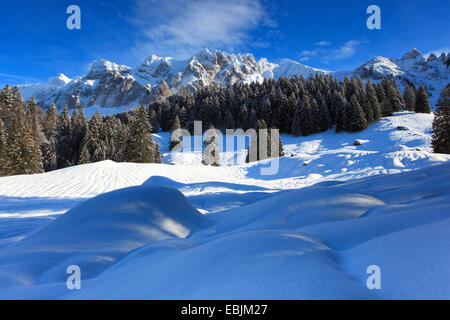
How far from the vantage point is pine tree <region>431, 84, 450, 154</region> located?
2205 centimetres

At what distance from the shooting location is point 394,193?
15.9ft

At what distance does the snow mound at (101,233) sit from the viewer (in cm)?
287

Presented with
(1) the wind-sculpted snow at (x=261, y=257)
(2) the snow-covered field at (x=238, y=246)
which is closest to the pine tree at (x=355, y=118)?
(2) the snow-covered field at (x=238, y=246)

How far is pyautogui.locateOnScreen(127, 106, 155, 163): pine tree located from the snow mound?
23.0m

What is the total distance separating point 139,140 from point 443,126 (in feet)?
107

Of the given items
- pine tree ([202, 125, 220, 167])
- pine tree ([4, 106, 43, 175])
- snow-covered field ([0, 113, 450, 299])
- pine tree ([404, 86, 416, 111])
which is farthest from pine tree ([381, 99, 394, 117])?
pine tree ([4, 106, 43, 175])

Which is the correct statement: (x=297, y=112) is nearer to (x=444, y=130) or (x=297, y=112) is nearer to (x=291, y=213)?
(x=444, y=130)

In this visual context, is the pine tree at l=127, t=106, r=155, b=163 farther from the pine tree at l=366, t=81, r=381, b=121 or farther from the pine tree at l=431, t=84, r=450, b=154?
the pine tree at l=366, t=81, r=381, b=121

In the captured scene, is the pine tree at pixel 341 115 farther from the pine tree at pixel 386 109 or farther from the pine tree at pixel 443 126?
the pine tree at pixel 443 126

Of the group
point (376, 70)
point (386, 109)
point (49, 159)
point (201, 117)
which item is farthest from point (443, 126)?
point (376, 70)

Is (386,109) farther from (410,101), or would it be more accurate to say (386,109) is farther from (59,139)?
(59,139)
